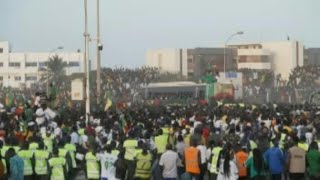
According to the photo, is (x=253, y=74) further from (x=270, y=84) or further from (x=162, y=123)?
(x=162, y=123)

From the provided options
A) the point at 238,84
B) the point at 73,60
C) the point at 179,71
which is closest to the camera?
the point at 238,84

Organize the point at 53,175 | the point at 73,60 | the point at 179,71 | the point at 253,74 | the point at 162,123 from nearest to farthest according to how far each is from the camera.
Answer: the point at 53,175 < the point at 162,123 < the point at 253,74 < the point at 179,71 < the point at 73,60

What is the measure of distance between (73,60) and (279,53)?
125 ft

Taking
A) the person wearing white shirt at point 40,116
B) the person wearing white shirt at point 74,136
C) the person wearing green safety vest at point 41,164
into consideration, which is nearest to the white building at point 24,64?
the person wearing white shirt at point 40,116

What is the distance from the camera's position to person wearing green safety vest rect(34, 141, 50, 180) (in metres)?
16.0

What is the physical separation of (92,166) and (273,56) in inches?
4610

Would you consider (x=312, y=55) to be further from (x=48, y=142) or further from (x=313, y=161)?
(x=313, y=161)

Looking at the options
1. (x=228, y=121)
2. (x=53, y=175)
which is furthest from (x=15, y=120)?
(x=53, y=175)

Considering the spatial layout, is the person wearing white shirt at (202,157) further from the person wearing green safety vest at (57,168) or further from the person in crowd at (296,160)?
the person wearing green safety vest at (57,168)

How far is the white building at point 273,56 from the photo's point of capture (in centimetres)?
12670

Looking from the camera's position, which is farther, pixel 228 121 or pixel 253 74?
pixel 253 74

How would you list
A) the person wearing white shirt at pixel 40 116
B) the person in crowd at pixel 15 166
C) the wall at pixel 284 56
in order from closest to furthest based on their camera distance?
the person in crowd at pixel 15 166 < the person wearing white shirt at pixel 40 116 < the wall at pixel 284 56

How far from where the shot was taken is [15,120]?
80.4ft

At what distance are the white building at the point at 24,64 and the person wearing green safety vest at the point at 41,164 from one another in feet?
394
